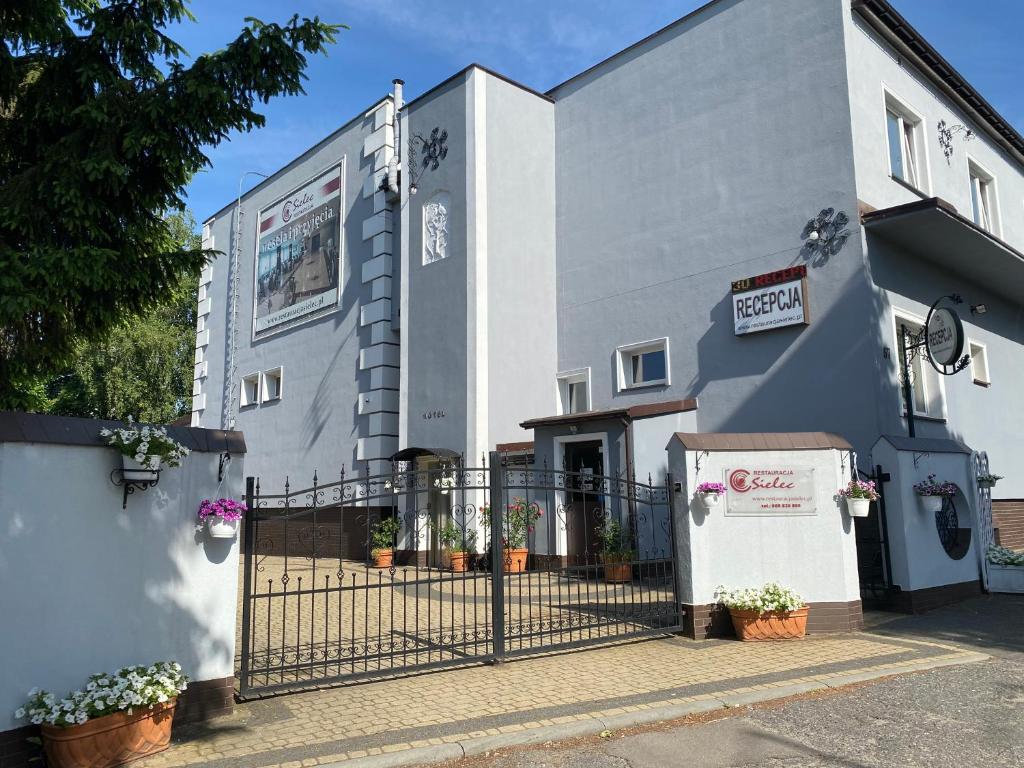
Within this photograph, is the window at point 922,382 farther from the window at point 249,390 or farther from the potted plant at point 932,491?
the window at point 249,390

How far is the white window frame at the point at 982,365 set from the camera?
16438 mm

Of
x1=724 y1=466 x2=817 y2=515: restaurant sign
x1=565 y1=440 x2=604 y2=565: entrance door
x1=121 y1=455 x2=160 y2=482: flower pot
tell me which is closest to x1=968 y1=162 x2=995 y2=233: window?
x1=565 y1=440 x2=604 y2=565: entrance door

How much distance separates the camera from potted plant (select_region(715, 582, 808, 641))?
9.21 metres

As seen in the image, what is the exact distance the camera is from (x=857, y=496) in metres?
9.64

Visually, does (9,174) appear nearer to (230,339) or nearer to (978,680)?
(978,680)

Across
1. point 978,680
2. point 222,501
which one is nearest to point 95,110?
point 222,501

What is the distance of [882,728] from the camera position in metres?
6.04

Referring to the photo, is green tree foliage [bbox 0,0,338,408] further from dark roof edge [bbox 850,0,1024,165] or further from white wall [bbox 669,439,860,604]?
dark roof edge [bbox 850,0,1024,165]

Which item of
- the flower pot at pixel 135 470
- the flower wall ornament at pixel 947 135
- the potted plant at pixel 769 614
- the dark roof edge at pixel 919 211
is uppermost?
the flower wall ornament at pixel 947 135

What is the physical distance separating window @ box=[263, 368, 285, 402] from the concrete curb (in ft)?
65.2

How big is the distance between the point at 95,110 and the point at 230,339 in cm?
2072

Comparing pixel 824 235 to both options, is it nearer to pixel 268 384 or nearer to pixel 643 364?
pixel 643 364

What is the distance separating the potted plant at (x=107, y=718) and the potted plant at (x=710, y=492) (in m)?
6.12

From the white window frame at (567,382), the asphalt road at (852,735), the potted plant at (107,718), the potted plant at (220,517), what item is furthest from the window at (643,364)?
the potted plant at (107,718)
